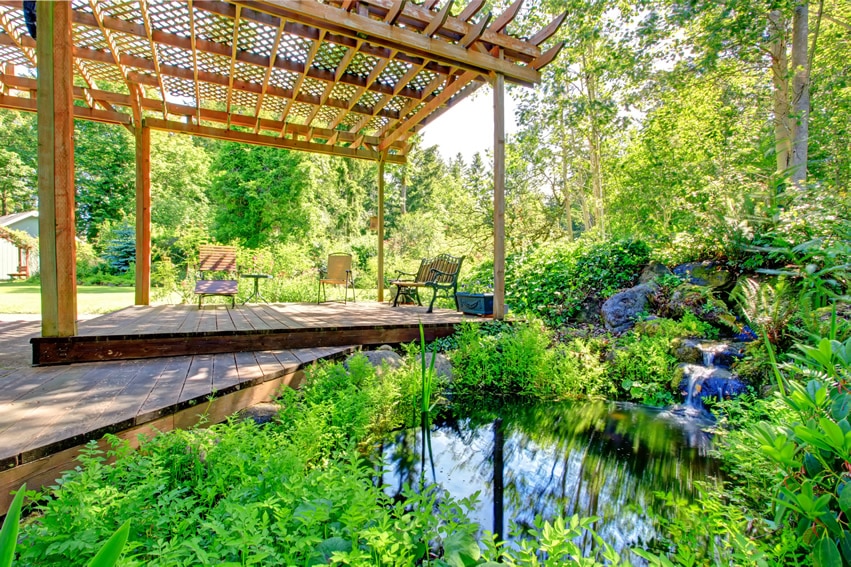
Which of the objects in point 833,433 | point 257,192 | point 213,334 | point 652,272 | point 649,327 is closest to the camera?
point 833,433

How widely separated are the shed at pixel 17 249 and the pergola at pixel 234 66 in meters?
14.7

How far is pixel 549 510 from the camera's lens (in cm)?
199

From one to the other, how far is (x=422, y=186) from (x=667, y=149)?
1803cm

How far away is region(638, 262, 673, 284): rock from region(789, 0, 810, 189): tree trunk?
2.17 m

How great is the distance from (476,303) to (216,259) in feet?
13.3

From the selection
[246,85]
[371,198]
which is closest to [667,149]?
[246,85]

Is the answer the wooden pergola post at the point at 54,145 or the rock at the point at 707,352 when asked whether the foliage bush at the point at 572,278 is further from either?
the wooden pergola post at the point at 54,145

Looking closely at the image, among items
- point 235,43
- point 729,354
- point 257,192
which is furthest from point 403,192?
point 729,354

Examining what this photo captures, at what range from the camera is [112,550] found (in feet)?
1.88

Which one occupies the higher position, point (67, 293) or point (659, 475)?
point (67, 293)

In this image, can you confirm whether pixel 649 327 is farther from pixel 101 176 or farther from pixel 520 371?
pixel 101 176

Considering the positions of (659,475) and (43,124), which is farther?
(43,124)

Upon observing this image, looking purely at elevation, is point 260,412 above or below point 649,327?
below

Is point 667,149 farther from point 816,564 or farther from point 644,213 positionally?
point 816,564
